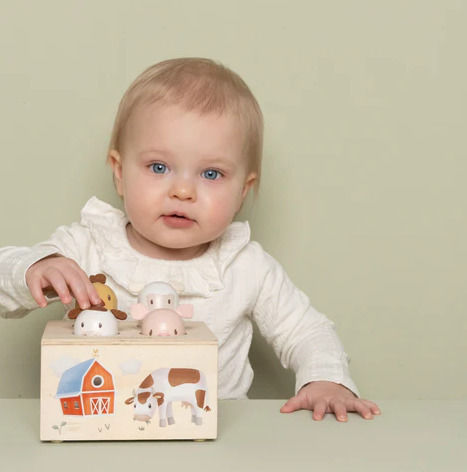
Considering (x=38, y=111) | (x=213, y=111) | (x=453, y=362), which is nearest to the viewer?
Answer: (x=213, y=111)

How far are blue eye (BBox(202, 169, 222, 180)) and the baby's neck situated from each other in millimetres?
124

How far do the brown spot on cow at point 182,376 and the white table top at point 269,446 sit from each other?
2.3 inches

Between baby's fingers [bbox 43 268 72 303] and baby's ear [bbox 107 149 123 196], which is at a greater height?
baby's ear [bbox 107 149 123 196]

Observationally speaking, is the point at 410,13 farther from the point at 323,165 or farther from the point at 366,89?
the point at 323,165

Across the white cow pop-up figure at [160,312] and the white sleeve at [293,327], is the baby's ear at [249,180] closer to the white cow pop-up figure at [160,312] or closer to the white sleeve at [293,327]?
the white sleeve at [293,327]

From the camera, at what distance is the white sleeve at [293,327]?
42.1 inches

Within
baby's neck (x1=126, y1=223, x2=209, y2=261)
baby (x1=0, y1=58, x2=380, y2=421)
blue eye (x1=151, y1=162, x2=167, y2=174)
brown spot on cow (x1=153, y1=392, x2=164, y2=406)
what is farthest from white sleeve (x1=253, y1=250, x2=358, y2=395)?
brown spot on cow (x1=153, y1=392, x2=164, y2=406)

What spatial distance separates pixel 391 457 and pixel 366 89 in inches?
30.2

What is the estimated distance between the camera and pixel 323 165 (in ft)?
4.47

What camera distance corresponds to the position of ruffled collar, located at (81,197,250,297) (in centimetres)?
110

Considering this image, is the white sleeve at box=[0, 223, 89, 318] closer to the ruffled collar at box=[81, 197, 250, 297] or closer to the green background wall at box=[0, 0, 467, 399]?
the ruffled collar at box=[81, 197, 250, 297]

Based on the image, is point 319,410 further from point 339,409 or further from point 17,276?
point 17,276

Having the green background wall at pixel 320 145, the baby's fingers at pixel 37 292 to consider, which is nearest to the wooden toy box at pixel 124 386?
the baby's fingers at pixel 37 292

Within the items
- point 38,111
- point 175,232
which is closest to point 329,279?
point 175,232
